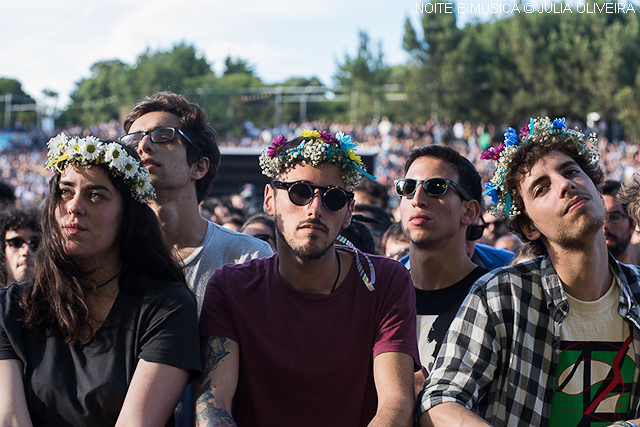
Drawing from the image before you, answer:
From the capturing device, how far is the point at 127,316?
2.99 m

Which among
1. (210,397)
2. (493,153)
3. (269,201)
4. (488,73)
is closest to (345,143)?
(269,201)

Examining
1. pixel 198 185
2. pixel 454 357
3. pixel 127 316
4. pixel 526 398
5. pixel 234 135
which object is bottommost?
pixel 526 398

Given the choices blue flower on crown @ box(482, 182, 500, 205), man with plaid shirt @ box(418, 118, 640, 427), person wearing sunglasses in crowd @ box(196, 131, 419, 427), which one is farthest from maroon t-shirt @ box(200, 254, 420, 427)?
blue flower on crown @ box(482, 182, 500, 205)

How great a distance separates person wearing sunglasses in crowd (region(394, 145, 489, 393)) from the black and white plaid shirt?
69 cm

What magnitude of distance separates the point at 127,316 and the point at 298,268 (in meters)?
0.83

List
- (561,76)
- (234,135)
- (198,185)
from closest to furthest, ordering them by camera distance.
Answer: (198,185)
(561,76)
(234,135)

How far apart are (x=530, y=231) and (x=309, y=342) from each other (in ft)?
4.34

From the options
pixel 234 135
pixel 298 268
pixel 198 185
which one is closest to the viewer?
pixel 298 268

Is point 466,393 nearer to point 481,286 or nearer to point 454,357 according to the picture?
point 454,357

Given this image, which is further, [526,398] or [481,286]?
[481,286]

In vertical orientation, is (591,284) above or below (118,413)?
above

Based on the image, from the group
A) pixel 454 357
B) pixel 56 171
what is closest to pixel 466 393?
pixel 454 357

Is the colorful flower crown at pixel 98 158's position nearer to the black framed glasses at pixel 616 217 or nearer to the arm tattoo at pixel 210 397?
the arm tattoo at pixel 210 397

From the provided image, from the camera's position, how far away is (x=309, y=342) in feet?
10.2
